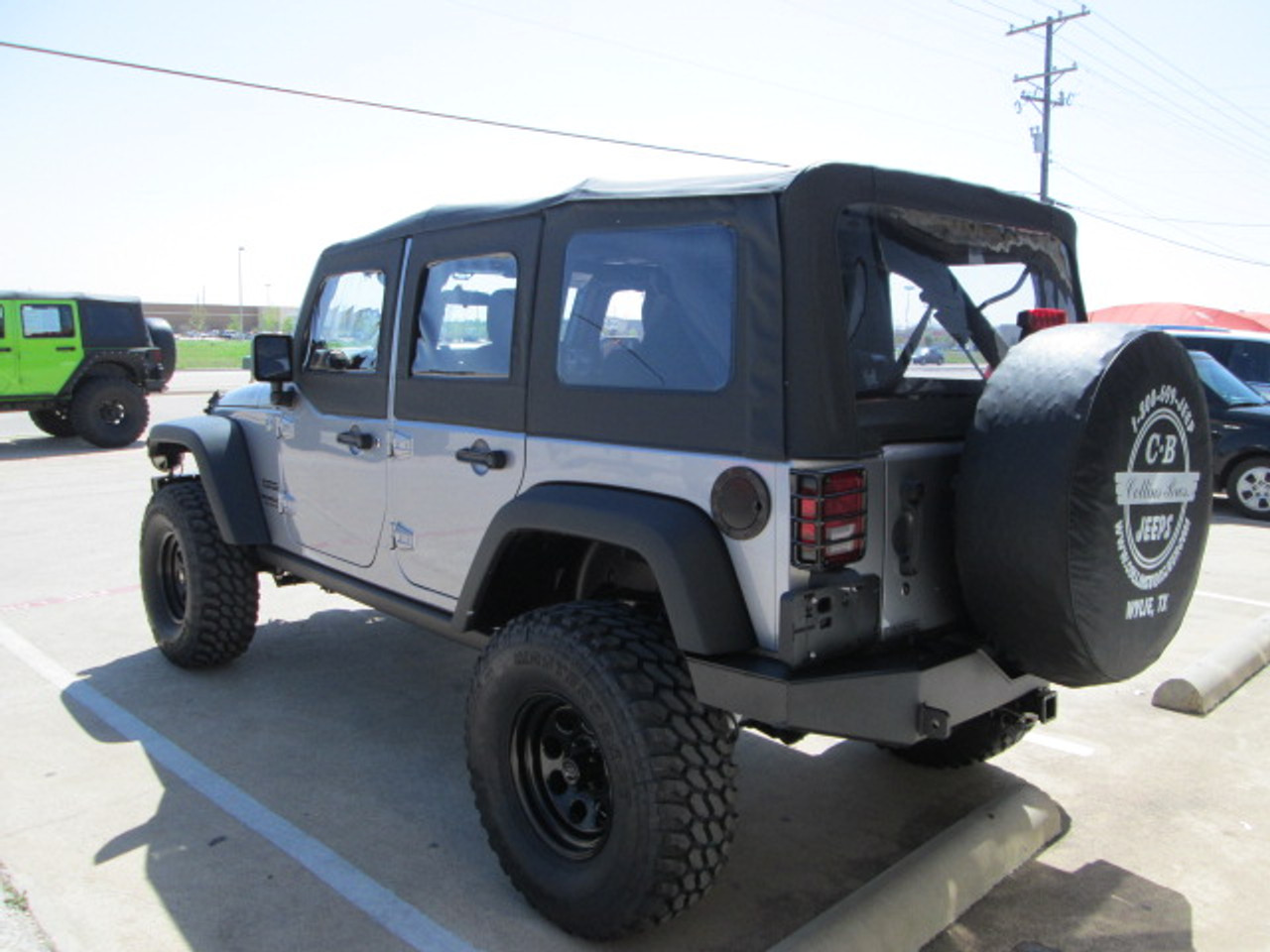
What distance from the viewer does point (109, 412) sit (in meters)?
14.4

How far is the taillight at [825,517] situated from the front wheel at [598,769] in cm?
50

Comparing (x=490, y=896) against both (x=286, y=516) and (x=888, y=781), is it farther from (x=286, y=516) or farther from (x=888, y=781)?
(x=286, y=516)

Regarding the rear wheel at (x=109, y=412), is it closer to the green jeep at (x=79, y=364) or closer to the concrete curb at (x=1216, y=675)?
the green jeep at (x=79, y=364)

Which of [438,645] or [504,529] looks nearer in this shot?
[504,529]

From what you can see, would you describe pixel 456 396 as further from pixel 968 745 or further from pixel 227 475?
pixel 968 745

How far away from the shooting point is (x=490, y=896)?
3.06 meters

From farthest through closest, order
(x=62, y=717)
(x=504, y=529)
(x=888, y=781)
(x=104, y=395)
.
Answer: (x=104, y=395)
(x=62, y=717)
(x=888, y=781)
(x=504, y=529)

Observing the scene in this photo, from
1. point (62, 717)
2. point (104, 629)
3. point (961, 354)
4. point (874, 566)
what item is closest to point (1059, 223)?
point (961, 354)

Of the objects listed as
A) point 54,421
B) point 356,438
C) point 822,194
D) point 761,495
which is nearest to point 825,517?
point 761,495

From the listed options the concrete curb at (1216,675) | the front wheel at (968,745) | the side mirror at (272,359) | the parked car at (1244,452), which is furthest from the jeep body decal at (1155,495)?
the parked car at (1244,452)

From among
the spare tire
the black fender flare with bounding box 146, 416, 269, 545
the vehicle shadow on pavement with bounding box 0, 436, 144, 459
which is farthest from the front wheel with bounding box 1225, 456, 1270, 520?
the spare tire

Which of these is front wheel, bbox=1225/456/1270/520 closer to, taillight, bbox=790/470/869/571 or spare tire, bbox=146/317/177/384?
taillight, bbox=790/470/869/571

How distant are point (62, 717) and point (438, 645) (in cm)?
177

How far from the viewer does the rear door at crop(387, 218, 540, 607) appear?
3.28m
